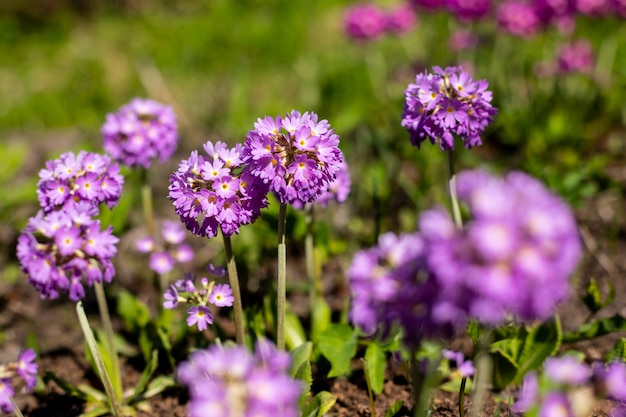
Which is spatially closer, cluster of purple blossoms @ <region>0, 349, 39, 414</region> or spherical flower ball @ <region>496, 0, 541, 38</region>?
cluster of purple blossoms @ <region>0, 349, 39, 414</region>

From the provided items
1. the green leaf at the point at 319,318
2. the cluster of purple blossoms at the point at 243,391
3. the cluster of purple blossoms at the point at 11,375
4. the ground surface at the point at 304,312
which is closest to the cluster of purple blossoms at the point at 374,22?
the ground surface at the point at 304,312

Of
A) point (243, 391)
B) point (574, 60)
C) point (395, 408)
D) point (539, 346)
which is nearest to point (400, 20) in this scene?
point (574, 60)

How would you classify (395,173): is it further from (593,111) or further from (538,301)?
(538,301)

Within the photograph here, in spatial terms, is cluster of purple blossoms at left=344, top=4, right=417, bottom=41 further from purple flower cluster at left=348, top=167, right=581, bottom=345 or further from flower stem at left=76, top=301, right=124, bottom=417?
purple flower cluster at left=348, top=167, right=581, bottom=345

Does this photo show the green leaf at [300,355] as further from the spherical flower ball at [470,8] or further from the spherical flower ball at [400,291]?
the spherical flower ball at [470,8]

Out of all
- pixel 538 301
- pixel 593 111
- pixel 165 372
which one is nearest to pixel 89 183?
pixel 165 372

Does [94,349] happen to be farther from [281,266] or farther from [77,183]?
[281,266]

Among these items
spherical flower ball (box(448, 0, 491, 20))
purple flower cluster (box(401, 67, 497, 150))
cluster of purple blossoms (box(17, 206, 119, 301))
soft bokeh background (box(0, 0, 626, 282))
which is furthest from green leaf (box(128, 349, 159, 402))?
spherical flower ball (box(448, 0, 491, 20))

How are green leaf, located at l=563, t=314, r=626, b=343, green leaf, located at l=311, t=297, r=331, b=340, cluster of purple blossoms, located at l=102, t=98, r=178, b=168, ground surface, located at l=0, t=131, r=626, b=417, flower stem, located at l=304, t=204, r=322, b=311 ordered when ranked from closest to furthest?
green leaf, located at l=563, t=314, r=626, b=343
ground surface, located at l=0, t=131, r=626, b=417
flower stem, located at l=304, t=204, r=322, b=311
green leaf, located at l=311, t=297, r=331, b=340
cluster of purple blossoms, located at l=102, t=98, r=178, b=168
